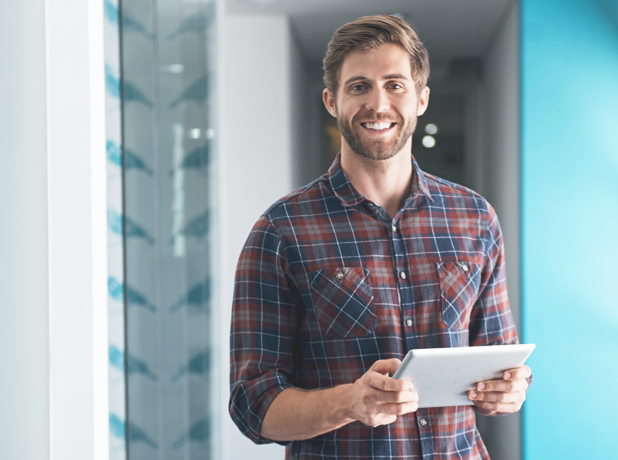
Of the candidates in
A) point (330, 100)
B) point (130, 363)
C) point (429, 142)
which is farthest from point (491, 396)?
point (429, 142)

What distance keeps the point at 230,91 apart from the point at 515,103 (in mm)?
1459

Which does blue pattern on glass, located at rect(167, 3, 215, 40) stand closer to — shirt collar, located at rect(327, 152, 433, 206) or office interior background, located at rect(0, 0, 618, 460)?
office interior background, located at rect(0, 0, 618, 460)

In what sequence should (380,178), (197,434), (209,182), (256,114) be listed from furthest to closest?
(256,114)
(209,182)
(197,434)
(380,178)

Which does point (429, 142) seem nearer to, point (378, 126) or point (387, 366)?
point (378, 126)

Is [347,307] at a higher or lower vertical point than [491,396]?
higher

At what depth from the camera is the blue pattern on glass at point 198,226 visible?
198cm

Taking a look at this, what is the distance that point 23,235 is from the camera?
1.02m

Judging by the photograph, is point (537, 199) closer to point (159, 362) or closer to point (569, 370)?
point (569, 370)

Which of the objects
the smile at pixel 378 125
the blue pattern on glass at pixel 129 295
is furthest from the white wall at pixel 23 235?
the smile at pixel 378 125

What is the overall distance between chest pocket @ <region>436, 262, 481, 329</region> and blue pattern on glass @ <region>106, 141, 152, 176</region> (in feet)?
2.55

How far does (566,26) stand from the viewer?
2.33 metres

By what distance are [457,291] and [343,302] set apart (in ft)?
0.78

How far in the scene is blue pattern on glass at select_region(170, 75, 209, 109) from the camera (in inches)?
75.1

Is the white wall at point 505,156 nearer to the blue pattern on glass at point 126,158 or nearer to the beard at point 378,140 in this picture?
the beard at point 378,140
